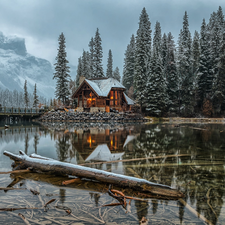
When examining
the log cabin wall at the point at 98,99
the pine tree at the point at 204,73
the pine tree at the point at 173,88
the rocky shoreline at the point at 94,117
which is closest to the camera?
the rocky shoreline at the point at 94,117

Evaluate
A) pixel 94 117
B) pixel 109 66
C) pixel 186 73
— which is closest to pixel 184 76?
pixel 186 73

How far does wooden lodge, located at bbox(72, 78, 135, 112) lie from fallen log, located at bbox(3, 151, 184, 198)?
34.7 meters

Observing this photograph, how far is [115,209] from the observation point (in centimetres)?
366

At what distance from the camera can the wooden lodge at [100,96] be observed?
1625 inches

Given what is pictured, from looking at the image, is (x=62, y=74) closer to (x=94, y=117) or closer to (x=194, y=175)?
(x=94, y=117)

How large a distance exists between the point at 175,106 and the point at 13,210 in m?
47.1

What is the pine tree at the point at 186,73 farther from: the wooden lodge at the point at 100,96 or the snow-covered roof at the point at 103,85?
the snow-covered roof at the point at 103,85

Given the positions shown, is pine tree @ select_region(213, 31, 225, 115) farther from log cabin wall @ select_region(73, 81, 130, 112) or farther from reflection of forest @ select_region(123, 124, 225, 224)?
reflection of forest @ select_region(123, 124, 225, 224)

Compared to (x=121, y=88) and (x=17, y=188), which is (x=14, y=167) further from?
(x=121, y=88)

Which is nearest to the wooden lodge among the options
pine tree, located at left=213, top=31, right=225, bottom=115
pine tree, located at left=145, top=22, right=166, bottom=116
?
pine tree, located at left=145, top=22, right=166, bottom=116

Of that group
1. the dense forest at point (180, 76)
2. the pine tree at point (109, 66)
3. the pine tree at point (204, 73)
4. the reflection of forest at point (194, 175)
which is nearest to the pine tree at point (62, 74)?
the dense forest at point (180, 76)

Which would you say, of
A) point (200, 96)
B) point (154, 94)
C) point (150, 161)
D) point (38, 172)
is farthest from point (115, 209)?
point (200, 96)

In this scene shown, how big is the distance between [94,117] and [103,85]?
953cm

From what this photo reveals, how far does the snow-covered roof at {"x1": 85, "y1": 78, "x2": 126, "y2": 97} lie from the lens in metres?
41.3
